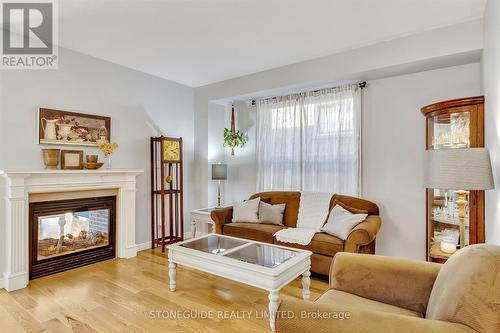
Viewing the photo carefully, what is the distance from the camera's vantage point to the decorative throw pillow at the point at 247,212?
383cm

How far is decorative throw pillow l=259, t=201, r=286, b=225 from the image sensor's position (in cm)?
379

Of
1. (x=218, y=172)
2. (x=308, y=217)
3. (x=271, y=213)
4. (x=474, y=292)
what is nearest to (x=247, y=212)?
(x=271, y=213)

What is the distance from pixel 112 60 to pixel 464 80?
418cm

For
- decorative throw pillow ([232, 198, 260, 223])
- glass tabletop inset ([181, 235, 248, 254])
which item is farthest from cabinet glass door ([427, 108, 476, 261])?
decorative throw pillow ([232, 198, 260, 223])

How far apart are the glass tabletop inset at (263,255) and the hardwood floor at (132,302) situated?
437 millimetres

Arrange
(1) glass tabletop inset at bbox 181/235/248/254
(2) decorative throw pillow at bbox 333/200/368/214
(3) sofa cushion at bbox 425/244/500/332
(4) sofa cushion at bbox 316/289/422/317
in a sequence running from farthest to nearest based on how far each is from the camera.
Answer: (2) decorative throw pillow at bbox 333/200/368/214
(1) glass tabletop inset at bbox 181/235/248/254
(4) sofa cushion at bbox 316/289/422/317
(3) sofa cushion at bbox 425/244/500/332

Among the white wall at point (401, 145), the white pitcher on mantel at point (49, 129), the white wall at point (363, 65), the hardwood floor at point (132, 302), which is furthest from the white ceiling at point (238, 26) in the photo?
the hardwood floor at point (132, 302)

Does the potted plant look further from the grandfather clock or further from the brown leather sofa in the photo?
the brown leather sofa

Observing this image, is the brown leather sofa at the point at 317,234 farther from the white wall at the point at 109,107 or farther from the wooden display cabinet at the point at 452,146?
the white wall at the point at 109,107

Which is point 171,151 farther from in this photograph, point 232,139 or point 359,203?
point 359,203

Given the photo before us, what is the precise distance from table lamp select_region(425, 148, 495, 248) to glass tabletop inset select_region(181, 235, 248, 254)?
1.81 meters

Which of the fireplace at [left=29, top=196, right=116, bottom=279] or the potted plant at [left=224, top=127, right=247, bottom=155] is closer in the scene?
the fireplace at [left=29, top=196, right=116, bottom=279]

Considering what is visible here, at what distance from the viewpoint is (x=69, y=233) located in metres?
3.48

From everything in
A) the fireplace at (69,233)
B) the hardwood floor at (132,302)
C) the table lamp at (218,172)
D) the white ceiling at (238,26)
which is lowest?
the hardwood floor at (132,302)
